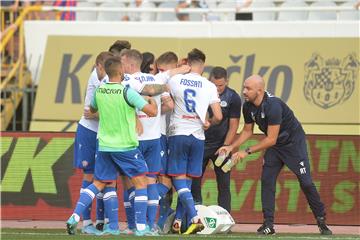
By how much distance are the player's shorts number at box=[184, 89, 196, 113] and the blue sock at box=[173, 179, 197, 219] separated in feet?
2.97

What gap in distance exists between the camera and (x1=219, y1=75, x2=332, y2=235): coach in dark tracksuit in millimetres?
12266

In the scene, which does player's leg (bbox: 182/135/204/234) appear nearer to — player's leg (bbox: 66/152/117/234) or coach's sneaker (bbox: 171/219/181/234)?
coach's sneaker (bbox: 171/219/181/234)

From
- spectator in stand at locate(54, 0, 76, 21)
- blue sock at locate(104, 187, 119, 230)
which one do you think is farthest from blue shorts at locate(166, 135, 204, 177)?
spectator in stand at locate(54, 0, 76, 21)

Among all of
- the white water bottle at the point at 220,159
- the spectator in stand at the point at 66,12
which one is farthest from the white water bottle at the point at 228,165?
the spectator in stand at the point at 66,12

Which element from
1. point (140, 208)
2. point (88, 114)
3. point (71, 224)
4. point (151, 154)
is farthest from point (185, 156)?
point (71, 224)

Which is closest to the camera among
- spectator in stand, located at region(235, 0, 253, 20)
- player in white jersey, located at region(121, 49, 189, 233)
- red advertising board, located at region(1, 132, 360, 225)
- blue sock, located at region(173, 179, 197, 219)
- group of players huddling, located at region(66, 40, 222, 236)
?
group of players huddling, located at region(66, 40, 222, 236)

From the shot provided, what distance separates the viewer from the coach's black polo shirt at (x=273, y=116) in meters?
12.2

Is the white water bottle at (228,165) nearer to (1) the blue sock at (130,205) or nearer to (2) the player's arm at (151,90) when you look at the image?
(1) the blue sock at (130,205)

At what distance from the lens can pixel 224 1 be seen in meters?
20.5

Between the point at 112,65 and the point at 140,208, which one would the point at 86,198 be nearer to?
the point at 140,208

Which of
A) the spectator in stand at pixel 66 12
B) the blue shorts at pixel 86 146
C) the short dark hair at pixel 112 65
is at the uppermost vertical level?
the spectator in stand at pixel 66 12

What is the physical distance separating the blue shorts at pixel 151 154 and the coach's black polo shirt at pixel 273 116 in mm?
1451

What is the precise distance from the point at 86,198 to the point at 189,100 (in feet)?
6.09

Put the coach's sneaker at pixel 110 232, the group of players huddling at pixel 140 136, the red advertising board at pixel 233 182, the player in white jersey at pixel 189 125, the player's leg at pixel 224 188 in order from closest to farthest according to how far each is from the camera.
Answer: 1. the group of players huddling at pixel 140 136
2. the coach's sneaker at pixel 110 232
3. the player in white jersey at pixel 189 125
4. the player's leg at pixel 224 188
5. the red advertising board at pixel 233 182
